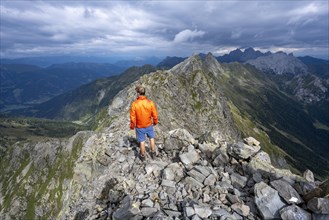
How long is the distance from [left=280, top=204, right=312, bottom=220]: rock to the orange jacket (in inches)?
434

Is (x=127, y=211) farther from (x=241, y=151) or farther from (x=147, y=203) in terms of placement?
(x=241, y=151)

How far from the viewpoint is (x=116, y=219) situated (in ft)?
51.9

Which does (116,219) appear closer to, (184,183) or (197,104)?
(184,183)

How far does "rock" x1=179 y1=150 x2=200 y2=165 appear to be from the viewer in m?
21.4

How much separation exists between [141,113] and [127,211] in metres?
7.80

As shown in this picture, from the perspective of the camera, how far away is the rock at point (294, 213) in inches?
560

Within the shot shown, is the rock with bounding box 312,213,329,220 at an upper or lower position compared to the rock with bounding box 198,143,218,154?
upper

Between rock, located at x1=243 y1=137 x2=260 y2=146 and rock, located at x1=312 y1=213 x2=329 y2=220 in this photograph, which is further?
rock, located at x1=243 y1=137 x2=260 y2=146

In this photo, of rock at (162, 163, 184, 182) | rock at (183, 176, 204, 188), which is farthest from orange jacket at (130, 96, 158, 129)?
rock at (183, 176, 204, 188)

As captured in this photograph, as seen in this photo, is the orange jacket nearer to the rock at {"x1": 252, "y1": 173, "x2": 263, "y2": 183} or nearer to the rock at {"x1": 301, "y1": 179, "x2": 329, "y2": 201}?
the rock at {"x1": 252, "y1": 173, "x2": 263, "y2": 183}

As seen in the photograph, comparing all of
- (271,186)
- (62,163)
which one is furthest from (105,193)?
(62,163)

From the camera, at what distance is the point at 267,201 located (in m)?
15.6

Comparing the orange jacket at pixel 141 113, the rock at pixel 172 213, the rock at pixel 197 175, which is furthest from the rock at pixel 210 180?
the orange jacket at pixel 141 113

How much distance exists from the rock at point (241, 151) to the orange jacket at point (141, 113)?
244 inches
